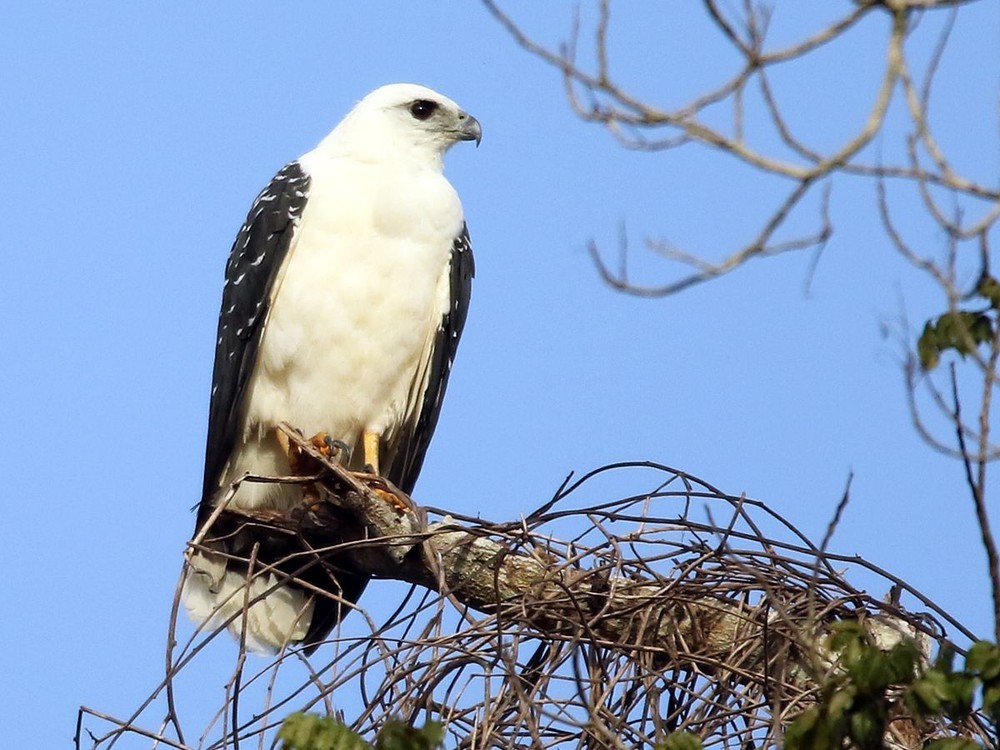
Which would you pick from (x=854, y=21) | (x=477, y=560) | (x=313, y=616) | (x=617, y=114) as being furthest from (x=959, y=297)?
(x=313, y=616)

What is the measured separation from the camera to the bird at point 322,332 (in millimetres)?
6082

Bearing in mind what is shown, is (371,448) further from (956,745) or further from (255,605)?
(956,745)

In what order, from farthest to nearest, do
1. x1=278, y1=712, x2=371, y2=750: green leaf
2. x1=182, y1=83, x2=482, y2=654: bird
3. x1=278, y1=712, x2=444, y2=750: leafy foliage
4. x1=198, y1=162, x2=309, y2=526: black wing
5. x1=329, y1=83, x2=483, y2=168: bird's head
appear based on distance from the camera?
1. x1=329, y1=83, x2=483, y2=168: bird's head
2. x1=198, y1=162, x2=309, y2=526: black wing
3. x1=182, y1=83, x2=482, y2=654: bird
4. x1=278, y1=712, x2=371, y2=750: green leaf
5. x1=278, y1=712, x2=444, y2=750: leafy foliage

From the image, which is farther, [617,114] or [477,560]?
[477,560]

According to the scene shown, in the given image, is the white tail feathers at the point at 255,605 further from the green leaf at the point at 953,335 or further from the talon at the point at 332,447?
the green leaf at the point at 953,335

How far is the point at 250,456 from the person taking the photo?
21.1ft

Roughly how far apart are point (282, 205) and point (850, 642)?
3.86 metres

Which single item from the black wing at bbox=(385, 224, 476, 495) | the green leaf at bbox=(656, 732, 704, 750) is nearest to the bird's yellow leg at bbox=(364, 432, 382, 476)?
the black wing at bbox=(385, 224, 476, 495)

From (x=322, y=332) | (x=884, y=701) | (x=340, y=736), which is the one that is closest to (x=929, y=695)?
(x=884, y=701)

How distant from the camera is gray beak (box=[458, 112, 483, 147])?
685 centimetres

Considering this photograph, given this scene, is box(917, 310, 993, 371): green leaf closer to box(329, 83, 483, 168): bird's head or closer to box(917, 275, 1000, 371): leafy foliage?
box(917, 275, 1000, 371): leafy foliage

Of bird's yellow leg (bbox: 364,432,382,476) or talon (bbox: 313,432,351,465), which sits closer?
talon (bbox: 313,432,351,465)

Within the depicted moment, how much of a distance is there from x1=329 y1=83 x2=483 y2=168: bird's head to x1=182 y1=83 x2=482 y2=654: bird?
0.05 meters

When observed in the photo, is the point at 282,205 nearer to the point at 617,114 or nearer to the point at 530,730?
the point at 530,730
